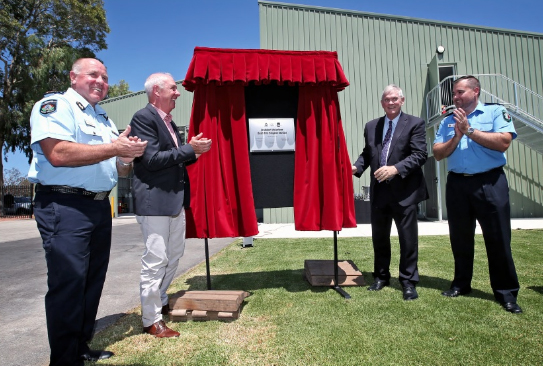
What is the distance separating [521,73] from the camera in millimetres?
14266

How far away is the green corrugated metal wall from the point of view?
14117 millimetres

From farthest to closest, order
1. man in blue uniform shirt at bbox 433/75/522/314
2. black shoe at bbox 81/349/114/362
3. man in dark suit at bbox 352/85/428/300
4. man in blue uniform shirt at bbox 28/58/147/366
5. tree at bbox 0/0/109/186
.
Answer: tree at bbox 0/0/109/186 → man in dark suit at bbox 352/85/428/300 → man in blue uniform shirt at bbox 433/75/522/314 → black shoe at bbox 81/349/114/362 → man in blue uniform shirt at bbox 28/58/147/366

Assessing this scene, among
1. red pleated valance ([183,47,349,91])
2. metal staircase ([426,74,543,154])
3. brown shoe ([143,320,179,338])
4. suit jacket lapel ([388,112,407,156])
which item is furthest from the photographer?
metal staircase ([426,74,543,154])

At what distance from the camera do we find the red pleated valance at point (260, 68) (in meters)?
3.31

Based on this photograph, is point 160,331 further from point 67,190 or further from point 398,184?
point 398,184

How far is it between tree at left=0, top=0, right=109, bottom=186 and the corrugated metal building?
14898 mm

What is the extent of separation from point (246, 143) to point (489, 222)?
2.36m

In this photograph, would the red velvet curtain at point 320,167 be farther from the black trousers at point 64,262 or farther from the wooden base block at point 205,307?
the black trousers at point 64,262

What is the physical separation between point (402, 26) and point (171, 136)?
47.6 ft

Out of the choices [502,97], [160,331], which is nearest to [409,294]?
[160,331]

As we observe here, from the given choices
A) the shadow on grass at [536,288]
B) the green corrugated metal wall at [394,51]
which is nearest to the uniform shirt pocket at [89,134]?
the shadow on grass at [536,288]

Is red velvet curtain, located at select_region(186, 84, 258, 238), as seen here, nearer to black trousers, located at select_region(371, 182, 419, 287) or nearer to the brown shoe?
the brown shoe

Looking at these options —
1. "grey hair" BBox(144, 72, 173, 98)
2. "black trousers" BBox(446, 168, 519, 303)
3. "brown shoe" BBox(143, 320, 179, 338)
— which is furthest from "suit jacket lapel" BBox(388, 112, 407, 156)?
"brown shoe" BBox(143, 320, 179, 338)

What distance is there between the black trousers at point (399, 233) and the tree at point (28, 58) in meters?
22.8
